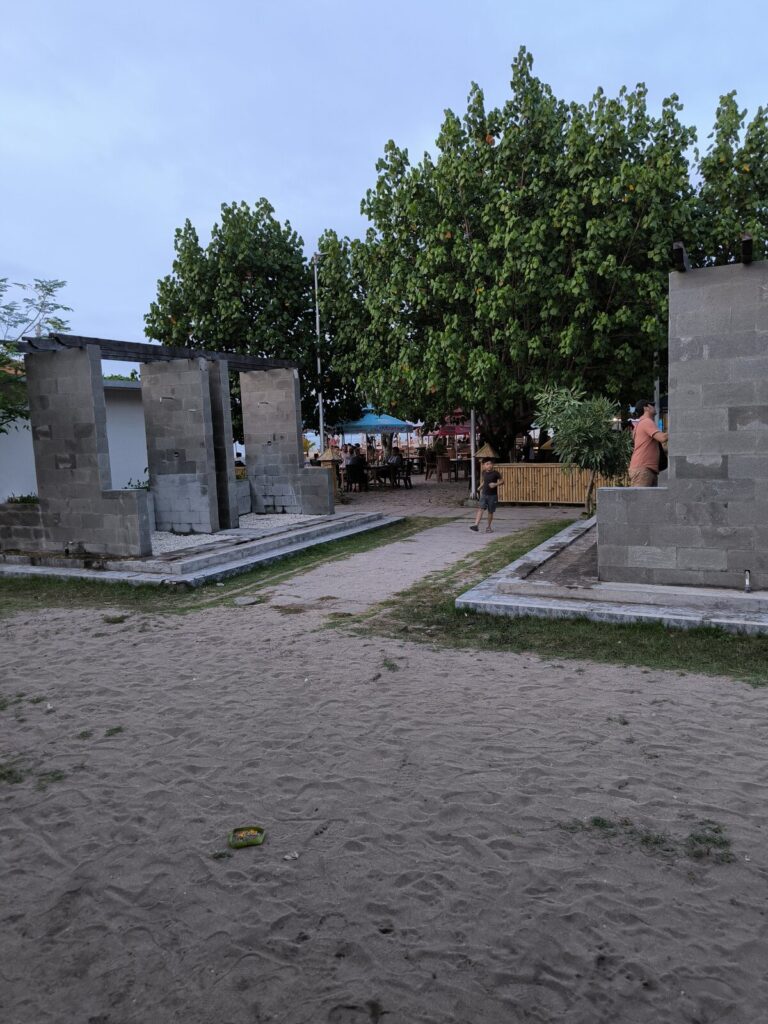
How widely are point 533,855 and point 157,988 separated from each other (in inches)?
68.7

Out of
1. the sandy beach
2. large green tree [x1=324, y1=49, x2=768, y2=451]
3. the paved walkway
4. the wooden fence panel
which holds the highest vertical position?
large green tree [x1=324, y1=49, x2=768, y2=451]

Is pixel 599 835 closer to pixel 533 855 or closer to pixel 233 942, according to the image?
pixel 533 855

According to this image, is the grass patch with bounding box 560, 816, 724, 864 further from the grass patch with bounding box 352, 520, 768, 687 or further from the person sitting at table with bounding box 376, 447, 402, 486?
the person sitting at table with bounding box 376, 447, 402, 486

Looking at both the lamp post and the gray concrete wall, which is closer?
the gray concrete wall

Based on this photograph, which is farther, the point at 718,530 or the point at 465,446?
the point at 465,446

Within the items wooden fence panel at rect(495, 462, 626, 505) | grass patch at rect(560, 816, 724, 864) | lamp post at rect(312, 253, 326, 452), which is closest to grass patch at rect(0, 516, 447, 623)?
grass patch at rect(560, 816, 724, 864)

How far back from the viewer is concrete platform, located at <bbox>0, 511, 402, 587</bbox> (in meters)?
10.1

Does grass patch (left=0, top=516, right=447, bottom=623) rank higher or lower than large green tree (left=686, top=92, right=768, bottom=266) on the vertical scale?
lower

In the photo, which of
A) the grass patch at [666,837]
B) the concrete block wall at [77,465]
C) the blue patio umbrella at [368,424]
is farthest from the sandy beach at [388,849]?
the blue patio umbrella at [368,424]

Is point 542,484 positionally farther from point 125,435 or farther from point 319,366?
point 125,435

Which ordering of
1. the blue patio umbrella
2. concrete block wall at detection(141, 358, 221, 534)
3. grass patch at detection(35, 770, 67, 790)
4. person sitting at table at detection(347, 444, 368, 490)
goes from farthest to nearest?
1. the blue patio umbrella
2. person sitting at table at detection(347, 444, 368, 490)
3. concrete block wall at detection(141, 358, 221, 534)
4. grass patch at detection(35, 770, 67, 790)

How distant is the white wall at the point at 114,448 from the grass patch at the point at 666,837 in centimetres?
1581

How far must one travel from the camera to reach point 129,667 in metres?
6.48

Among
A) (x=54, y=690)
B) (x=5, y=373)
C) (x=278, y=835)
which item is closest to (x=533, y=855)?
(x=278, y=835)
